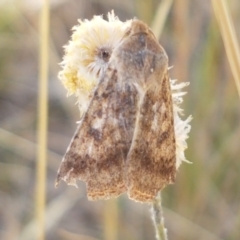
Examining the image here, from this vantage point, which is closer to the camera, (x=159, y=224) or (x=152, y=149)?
(x=159, y=224)

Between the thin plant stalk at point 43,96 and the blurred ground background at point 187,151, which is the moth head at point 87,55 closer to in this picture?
the thin plant stalk at point 43,96

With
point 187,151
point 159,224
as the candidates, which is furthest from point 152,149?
point 187,151

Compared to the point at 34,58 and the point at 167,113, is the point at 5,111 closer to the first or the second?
the point at 34,58

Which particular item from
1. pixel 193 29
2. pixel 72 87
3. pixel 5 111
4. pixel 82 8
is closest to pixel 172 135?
pixel 72 87

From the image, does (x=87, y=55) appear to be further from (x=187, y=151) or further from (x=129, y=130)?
(x=187, y=151)

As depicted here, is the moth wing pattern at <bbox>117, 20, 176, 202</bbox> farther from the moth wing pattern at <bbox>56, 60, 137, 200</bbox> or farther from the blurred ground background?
the blurred ground background

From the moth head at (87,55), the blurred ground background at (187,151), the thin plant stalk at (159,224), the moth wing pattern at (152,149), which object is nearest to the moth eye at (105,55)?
the moth head at (87,55)
